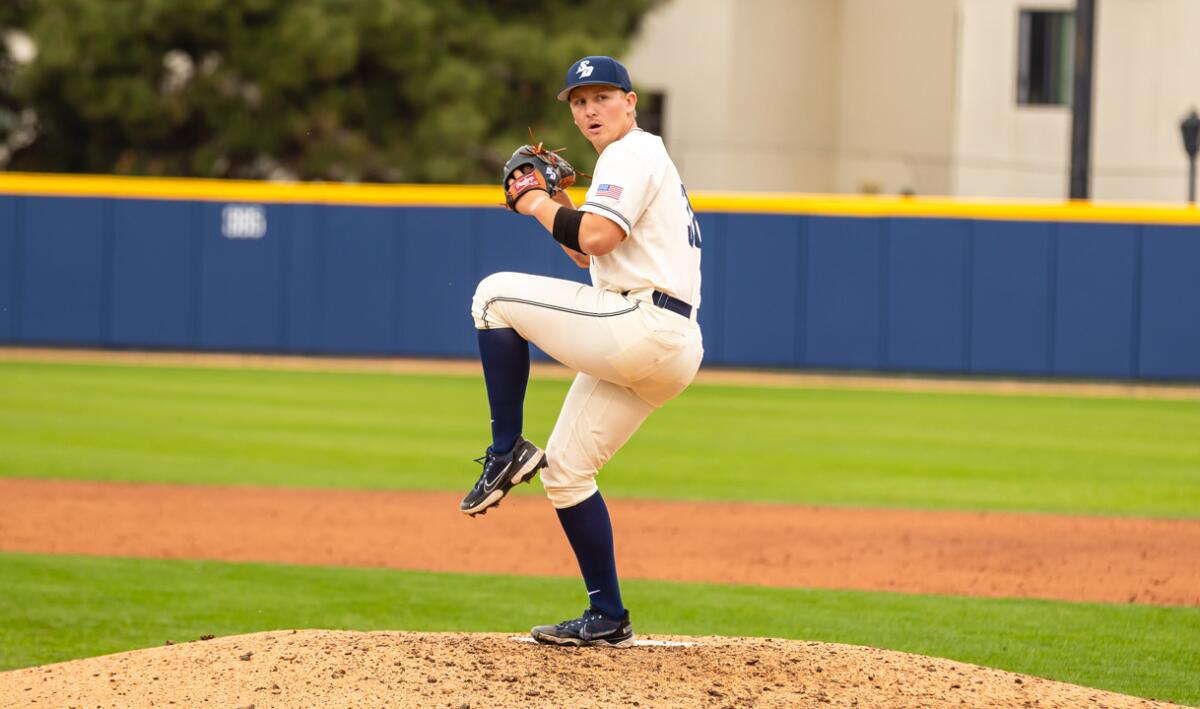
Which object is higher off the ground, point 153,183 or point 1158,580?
point 153,183

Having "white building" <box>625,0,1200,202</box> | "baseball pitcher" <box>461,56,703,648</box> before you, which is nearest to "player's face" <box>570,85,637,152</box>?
"baseball pitcher" <box>461,56,703,648</box>

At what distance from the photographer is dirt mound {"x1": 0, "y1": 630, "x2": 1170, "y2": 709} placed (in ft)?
15.4

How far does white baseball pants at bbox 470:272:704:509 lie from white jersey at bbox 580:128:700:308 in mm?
69

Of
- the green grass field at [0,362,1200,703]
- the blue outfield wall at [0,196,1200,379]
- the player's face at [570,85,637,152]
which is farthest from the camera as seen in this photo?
the blue outfield wall at [0,196,1200,379]

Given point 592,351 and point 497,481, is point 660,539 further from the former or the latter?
point 592,351

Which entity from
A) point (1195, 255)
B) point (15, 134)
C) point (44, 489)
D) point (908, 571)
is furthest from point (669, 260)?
point (15, 134)

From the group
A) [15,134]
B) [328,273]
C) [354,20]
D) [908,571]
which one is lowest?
[908,571]

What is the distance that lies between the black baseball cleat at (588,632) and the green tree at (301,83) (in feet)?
65.8

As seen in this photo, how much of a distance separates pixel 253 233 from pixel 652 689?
633 inches

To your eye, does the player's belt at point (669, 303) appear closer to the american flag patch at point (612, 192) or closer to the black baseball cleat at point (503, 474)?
the american flag patch at point (612, 192)

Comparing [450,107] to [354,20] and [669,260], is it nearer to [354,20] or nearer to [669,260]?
[354,20]

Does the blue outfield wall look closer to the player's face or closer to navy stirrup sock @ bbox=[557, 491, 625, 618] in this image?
navy stirrup sock @ bbox=[557, 491, 625, 618]

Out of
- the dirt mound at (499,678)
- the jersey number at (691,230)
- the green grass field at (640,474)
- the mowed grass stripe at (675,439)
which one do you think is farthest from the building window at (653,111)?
the dirt mound at (499,678)

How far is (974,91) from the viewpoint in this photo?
94.0ft
